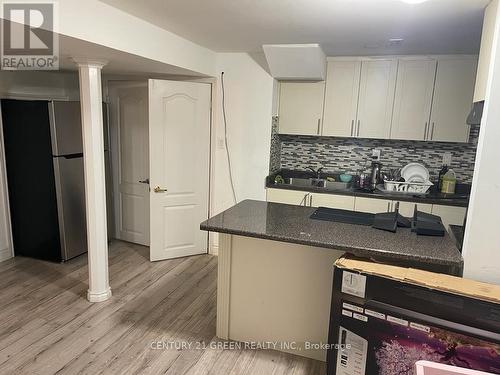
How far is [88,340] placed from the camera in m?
2.45

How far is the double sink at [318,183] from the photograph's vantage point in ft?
Result: 12.8

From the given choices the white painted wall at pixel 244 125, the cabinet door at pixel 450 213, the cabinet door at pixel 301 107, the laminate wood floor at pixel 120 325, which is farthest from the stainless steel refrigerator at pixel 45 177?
the cabinet door at pixel 450 213

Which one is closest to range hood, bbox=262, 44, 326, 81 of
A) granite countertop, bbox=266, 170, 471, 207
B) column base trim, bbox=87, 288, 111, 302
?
granite countertop, bbox=266, 170, 471, 207

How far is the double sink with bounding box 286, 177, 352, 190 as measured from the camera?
390cm

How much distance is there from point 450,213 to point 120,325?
3037 millimetres

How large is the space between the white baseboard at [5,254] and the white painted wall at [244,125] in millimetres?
2348

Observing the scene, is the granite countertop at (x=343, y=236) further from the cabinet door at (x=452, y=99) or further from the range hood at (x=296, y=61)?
the cabinet door at (x=452, y=99)

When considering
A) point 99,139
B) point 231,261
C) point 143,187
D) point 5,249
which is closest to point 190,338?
point 231,261

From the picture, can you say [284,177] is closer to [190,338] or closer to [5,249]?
[190,338]

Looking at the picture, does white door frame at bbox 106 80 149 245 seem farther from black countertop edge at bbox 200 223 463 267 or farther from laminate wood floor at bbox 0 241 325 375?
black countertop edge at bbox 200 223 463 267

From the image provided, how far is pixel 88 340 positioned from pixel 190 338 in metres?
0.71

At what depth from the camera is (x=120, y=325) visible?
2629 mm

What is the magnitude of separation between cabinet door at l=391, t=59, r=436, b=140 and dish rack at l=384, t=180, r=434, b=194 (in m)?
0.46

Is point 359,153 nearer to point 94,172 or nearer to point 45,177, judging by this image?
point 94,172
